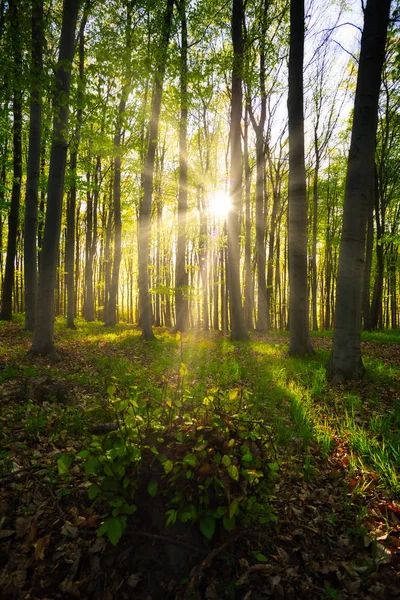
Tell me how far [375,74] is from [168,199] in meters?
13.5

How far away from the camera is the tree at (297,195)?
709 cm

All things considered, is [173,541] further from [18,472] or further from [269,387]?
[269,387]

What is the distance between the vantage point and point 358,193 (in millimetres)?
5398

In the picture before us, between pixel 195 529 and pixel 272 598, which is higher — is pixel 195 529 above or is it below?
above

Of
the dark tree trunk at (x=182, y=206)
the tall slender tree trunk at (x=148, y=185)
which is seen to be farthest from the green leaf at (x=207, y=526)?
the dark tree trunk at (x=182, y=206)

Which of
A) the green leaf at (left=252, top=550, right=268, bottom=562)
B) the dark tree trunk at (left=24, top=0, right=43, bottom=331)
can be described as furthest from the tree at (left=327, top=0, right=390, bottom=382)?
the dark tree trunk at (left=24, top=0, right=43, bottom=331)

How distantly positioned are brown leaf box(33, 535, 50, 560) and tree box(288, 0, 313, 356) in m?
6.20

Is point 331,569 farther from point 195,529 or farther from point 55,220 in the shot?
point 55,220

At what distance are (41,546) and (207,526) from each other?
3.98ft

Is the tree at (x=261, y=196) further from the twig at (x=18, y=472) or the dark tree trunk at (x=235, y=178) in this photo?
the twig at (x=18, y=472)

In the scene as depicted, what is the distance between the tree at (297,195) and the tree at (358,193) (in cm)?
167

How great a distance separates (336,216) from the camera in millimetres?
23422

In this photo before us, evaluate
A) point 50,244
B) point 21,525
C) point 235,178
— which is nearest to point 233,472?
point 21,525

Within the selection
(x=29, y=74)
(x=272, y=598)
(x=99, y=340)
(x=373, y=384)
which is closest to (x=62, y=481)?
(x=272, y=598)
